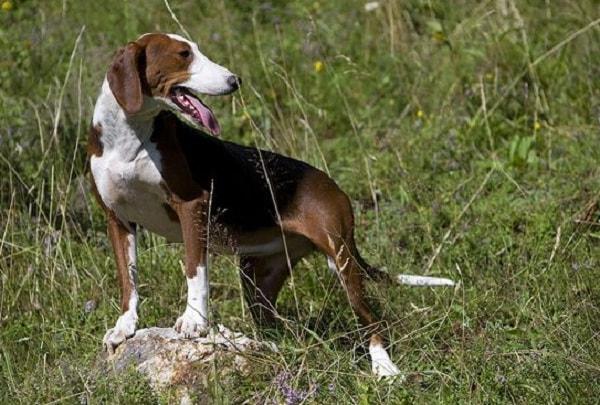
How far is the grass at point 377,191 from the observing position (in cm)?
477

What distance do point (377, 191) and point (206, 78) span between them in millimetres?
2169

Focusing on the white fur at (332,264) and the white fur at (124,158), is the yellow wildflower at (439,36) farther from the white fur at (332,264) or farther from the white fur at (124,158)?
the white fur at (124,158)

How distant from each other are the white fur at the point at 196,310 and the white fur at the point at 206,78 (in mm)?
664

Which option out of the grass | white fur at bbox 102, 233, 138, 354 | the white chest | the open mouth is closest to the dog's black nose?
the open mouth

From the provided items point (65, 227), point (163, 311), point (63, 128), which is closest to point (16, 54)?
point (63, 128)

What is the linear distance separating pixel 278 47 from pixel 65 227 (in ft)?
9.67

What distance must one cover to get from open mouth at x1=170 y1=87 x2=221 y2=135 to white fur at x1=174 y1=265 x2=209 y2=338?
1.77ft

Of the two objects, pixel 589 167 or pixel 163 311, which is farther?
pixel 589 167

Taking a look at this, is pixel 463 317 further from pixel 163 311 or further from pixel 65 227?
pixel 65 227

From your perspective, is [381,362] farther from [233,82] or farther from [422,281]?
[233,82]

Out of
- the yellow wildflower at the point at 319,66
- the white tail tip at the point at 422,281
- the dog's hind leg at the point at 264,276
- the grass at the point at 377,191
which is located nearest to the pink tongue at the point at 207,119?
the grass at the point at 377,191

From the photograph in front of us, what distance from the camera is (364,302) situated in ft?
18.2

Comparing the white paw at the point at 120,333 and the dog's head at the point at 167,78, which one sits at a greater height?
the dog's head at the point at 167,78

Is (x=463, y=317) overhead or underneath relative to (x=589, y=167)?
overhead
